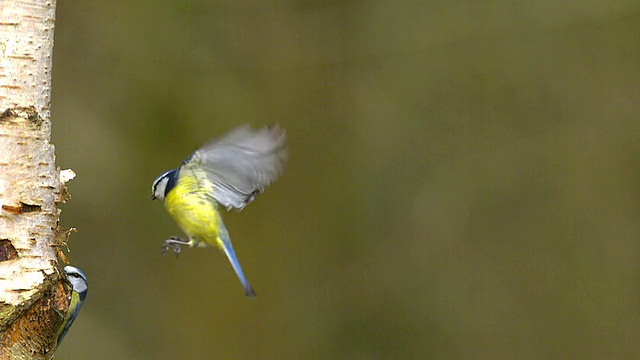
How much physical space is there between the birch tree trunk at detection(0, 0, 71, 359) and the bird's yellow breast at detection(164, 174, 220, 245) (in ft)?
2.80

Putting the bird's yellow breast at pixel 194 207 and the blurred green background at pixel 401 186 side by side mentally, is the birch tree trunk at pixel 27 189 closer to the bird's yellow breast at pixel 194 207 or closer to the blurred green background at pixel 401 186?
the bird's yellow breast at pixel 194 207

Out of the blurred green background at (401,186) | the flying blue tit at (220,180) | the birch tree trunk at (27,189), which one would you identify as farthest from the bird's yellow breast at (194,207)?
the blurred green background at (401,186)

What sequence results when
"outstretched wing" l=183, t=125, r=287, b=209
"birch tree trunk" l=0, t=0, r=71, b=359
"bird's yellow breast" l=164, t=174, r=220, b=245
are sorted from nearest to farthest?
1. "birch tree trunk" l=0, t=0, r=71, b=359
2. "outstretched wing" l=183, t=125, r=287, b=209
3. "bird's yellow breast" l=164, t=174, r=220, b=245

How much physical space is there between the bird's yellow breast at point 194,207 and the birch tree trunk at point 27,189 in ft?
2.80

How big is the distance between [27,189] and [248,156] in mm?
787

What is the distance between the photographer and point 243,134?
2730mm

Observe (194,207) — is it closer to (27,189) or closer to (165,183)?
(165,183)

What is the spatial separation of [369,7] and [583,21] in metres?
1.24

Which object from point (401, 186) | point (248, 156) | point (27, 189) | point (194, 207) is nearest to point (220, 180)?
point (194, 207)

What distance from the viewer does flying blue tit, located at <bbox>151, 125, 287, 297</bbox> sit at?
9.01 feet

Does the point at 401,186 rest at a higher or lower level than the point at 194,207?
lower

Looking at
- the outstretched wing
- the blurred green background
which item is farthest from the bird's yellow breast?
the blurred green background

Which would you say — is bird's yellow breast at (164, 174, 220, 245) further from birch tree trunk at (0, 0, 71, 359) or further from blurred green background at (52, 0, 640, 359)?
blurred green background at (52, 0, 640, 359)

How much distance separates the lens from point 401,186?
5598 mm
